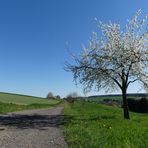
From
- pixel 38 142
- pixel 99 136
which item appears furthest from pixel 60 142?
pixel 99 136

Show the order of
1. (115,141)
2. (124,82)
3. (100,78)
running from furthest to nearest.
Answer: (100,78) → (124,82) → (115,141)

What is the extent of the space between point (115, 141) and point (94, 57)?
67.3 ft

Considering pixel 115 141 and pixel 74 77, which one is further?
pixel 74 77

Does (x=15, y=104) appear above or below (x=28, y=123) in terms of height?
above

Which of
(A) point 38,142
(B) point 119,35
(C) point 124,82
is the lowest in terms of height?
(A) point 38,142

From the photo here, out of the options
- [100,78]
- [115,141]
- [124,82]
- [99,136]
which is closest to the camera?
[115,141]

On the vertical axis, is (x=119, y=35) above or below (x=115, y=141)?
above

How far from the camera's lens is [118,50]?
33.0 metres

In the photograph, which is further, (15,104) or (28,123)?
(15,104)

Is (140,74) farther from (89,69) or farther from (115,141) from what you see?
(115,141)

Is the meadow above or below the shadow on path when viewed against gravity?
above

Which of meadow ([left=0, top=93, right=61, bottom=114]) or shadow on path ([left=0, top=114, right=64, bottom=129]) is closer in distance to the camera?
shadow on path ([left=0, top=114, right=64, bottom=129])

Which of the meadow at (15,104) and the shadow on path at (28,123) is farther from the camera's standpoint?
the meadow at (15,104)

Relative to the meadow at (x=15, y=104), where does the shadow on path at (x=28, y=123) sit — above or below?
below
